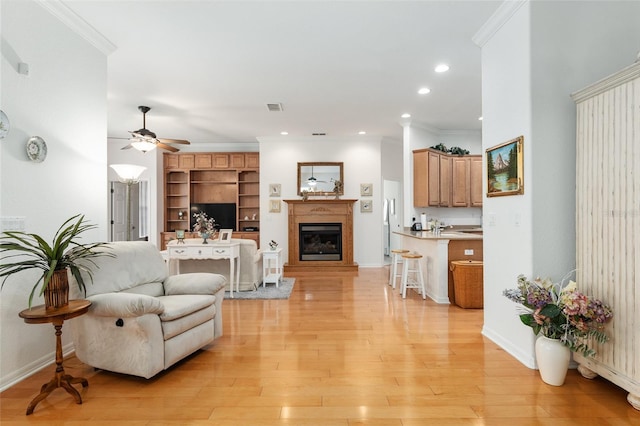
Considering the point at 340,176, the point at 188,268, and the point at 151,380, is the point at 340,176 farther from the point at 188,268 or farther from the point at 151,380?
the point at 151,380

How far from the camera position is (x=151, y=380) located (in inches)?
97.6

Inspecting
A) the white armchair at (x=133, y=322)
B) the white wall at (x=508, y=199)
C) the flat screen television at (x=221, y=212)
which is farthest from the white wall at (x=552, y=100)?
the flat screen television at (x=221, y=212)

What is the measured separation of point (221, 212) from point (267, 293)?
3737mm

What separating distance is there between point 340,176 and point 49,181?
5.61 meters

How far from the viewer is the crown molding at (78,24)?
2.74 m

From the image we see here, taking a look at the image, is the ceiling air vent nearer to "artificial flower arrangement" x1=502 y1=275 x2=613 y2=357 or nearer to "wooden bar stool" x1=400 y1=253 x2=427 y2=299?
"wooden bar stool" x1=400 y1=253 x2=427 y2=299

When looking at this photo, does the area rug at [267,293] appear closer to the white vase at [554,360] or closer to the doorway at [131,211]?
the white vase at [554,360]

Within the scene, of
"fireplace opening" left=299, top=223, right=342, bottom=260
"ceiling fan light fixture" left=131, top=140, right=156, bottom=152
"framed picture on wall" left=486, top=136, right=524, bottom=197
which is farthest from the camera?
"fireplace opening" left=299, top=223, right=342, bottom=260

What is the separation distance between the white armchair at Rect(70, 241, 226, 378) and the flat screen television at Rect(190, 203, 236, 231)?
16.8ft

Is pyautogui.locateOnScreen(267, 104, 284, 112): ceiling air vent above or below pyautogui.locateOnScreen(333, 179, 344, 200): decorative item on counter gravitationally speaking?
above

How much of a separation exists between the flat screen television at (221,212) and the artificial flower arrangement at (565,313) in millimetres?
6773

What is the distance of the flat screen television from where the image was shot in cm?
820

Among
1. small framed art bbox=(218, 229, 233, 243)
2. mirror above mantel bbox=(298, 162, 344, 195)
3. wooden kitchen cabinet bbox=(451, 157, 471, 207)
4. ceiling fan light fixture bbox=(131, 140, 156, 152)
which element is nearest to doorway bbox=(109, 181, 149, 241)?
ceiling fan light fixture bbox=(131, 140, 156, 152)

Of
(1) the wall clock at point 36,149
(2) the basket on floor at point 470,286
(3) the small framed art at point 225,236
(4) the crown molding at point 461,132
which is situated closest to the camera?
(1) the wall clock at point 36,149
